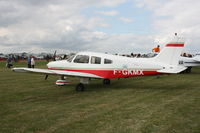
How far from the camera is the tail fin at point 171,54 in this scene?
1020cm

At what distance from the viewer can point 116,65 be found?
33.0ft

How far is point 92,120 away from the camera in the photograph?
204 inches

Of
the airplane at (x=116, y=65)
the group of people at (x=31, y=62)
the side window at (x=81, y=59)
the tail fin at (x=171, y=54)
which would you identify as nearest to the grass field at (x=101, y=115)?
the airplane at (x=116, y=65)

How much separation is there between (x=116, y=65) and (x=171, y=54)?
302 centimetres

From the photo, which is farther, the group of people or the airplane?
the group of people

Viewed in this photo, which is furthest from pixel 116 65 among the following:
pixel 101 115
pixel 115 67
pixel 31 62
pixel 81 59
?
pixel 31 62

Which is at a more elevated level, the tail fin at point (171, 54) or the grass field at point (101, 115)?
the tail fin at point (171, 54)

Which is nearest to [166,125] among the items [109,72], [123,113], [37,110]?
[123,113]

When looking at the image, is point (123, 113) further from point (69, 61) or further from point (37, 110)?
point (69, 61)

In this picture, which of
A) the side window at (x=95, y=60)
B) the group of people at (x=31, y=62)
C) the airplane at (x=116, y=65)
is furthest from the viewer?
the group of people at (x=31, y=62)

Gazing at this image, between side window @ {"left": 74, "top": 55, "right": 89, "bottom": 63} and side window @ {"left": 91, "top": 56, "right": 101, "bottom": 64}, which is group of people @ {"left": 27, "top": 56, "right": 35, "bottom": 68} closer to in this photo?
side window @ {"left": 74, "top": 55, "right": 89, "bottom": 63}

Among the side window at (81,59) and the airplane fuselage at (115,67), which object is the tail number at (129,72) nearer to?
the airplane fuselage at (115,67)

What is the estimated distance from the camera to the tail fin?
10203 mm

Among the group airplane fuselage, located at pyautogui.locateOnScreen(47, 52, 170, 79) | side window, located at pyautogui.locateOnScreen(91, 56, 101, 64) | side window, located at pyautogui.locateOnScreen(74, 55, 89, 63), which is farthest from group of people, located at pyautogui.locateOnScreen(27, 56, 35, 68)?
side window, located at pyautogui.locateOnScreen(91, 56, 101, 64)
